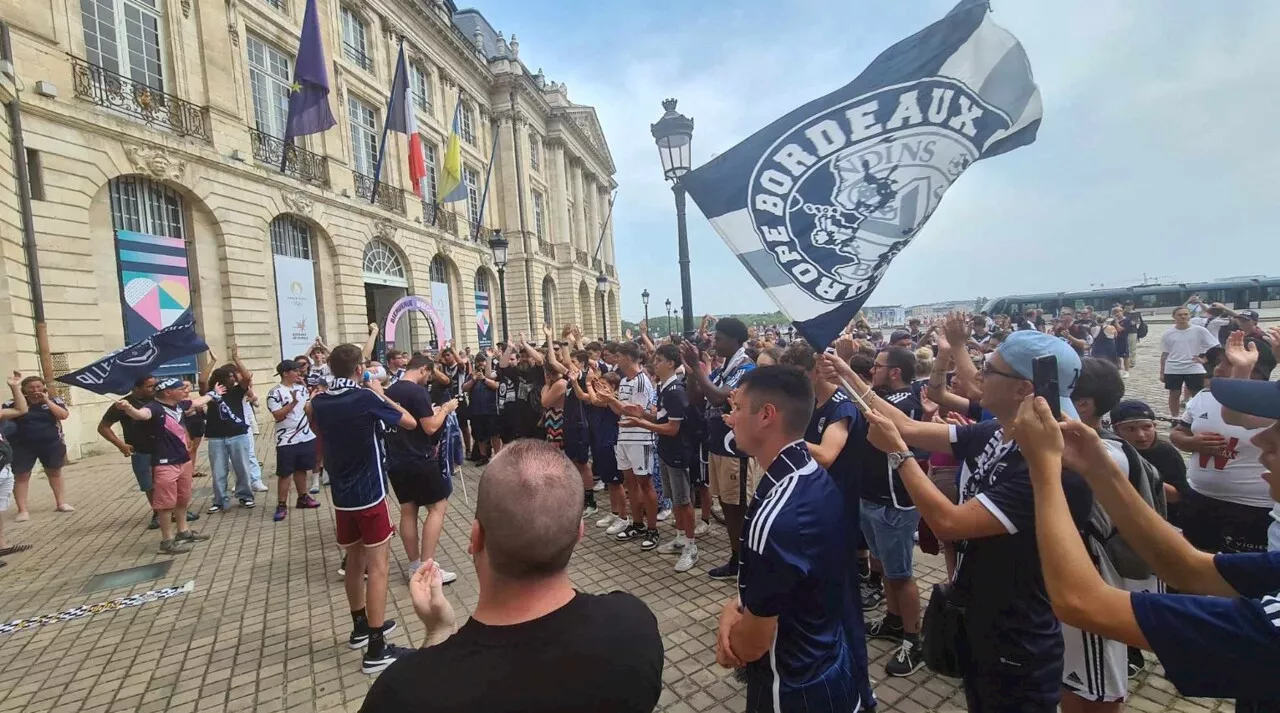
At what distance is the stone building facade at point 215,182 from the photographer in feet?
36.6

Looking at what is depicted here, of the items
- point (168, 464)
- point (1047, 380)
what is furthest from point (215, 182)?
point (1047, 380)

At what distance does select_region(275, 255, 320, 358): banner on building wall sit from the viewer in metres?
16.6

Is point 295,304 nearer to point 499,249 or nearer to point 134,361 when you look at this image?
point 499,249

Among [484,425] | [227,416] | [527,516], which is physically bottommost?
[484,425]

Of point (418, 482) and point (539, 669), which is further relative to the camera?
point (418, 482)

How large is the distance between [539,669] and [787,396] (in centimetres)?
140

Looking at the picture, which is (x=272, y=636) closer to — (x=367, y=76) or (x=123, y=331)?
(x=123, y=331)

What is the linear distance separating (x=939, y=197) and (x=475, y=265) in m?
28.0

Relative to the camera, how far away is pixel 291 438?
7105 millimetres

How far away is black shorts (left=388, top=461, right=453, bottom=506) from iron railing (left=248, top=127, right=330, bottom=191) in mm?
15008

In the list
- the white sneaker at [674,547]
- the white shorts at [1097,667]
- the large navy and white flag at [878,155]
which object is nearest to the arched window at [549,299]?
the white sneaker at [674,547]

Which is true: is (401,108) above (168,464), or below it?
above

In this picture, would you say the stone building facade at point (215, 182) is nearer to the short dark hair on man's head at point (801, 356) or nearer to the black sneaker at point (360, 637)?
the black sneaker at point (360, 637)

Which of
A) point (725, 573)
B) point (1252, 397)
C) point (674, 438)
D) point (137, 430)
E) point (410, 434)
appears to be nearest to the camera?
point (1252, 397)
